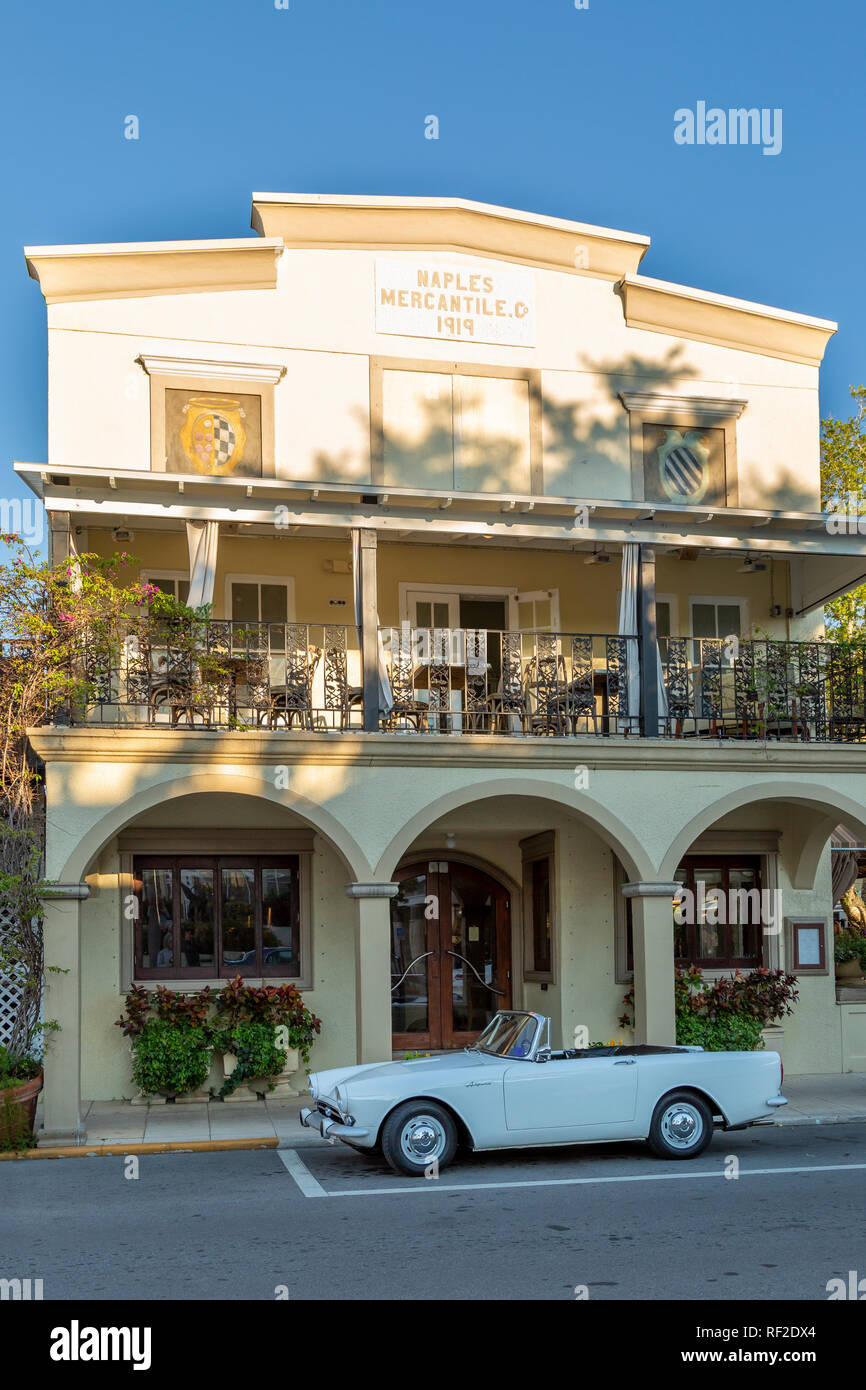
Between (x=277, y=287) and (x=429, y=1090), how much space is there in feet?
31.8

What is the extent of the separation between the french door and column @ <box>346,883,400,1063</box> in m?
2.98

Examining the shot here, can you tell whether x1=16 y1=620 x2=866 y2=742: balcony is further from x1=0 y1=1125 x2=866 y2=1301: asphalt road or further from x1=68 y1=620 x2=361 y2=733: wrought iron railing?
x1=0 y1=1125 x2=866 y2=1301: asphalt road

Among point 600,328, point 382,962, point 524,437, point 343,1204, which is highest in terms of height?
point 600,328

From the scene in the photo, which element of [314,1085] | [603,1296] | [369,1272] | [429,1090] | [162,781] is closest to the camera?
[603,1296]

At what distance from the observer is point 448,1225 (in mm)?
8891

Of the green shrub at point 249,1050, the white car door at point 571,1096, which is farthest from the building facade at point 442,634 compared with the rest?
the white car door at point 571,1096

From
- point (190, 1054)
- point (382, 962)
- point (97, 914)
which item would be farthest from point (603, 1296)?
point (97, 914)

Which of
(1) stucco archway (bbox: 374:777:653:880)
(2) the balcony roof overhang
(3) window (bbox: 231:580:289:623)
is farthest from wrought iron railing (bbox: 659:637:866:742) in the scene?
(3) window (bbox: 231:580:289:623)

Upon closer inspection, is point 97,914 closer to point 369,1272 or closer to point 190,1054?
point 190,1054

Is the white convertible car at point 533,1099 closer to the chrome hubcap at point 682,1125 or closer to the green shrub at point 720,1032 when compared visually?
the chrome hubcap at point 682,1125

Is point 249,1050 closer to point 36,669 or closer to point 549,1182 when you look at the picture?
point 36,669

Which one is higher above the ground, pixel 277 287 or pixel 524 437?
pixel 277 287

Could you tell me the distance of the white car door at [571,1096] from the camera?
10.9 metres

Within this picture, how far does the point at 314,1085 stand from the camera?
11500 mm
